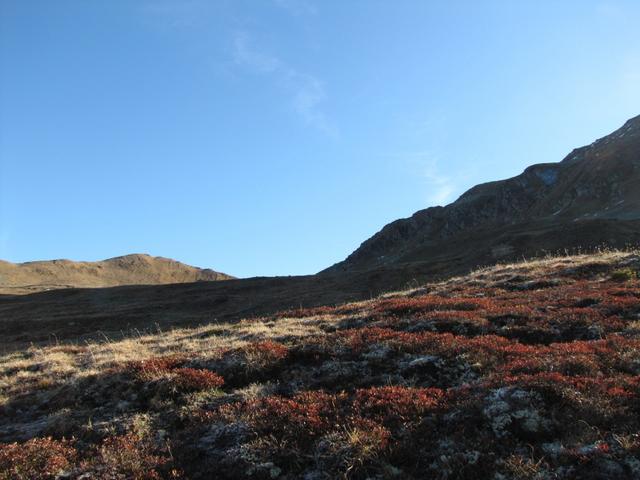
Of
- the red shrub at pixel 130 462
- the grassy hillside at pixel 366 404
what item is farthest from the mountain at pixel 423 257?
the red shrub at pixel 130 462

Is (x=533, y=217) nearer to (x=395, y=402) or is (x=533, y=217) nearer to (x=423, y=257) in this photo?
(x=423, y=257)

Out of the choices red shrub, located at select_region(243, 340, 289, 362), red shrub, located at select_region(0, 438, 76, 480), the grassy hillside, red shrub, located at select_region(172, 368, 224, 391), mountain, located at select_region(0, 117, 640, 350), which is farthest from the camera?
mountain, located at select_region(0, 117, 640, 350)

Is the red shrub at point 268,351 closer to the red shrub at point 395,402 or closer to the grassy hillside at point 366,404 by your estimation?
the grassy hillside at point 366,404

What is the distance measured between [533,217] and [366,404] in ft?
390

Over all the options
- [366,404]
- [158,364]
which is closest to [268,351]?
[158,364]

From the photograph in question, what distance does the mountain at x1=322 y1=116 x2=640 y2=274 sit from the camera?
67250 mm

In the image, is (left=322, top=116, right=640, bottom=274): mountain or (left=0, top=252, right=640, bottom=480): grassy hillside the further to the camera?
(left=322, top=116, right=640, bottom=274): mountain

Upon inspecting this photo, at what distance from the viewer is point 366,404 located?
9422 millimetres

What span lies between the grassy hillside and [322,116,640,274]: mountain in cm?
5103

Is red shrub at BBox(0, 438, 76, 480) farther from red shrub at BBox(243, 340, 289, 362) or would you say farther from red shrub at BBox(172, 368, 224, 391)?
red shrub at BBox(243, 340, 289, 362)

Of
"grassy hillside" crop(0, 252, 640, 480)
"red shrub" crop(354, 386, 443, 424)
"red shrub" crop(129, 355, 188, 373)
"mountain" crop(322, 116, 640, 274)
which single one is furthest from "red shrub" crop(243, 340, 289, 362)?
"mountain" crop(322, 116, 640, 274)

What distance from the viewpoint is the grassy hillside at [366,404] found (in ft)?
24.8

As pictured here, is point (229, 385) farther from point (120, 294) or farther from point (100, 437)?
point (120, 294)

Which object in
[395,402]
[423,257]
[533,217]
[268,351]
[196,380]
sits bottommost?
[395,402]
